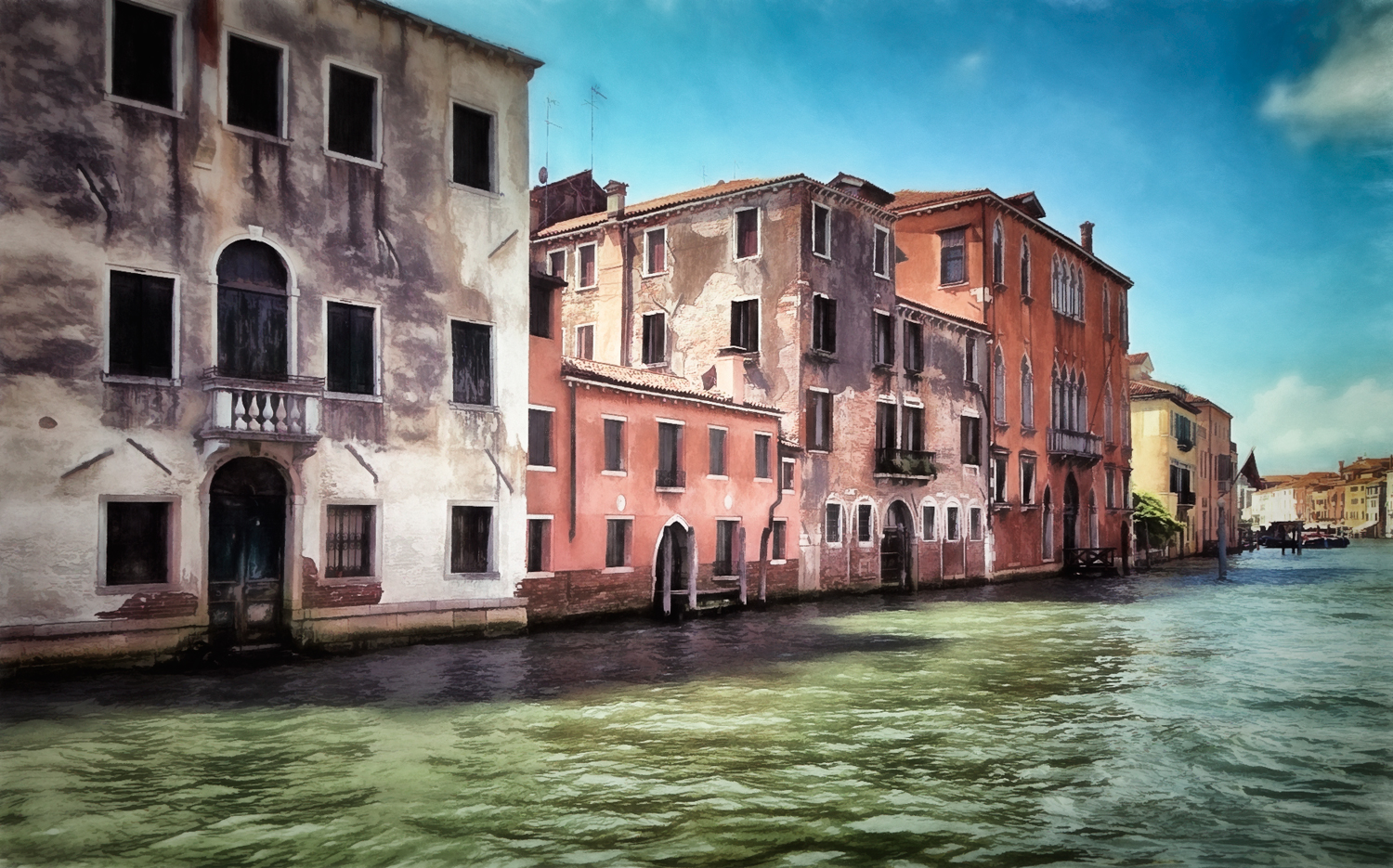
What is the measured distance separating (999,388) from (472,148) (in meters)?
Answer: 14.7

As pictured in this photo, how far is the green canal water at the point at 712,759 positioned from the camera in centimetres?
467

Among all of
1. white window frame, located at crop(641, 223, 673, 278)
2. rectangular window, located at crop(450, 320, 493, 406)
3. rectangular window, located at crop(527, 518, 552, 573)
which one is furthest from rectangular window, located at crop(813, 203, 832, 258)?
rectangular window, located at crop(450, 320, 493, 406)

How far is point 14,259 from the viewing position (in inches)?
337

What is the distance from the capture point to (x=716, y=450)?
15.9 meters

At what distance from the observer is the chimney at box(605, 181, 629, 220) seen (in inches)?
787

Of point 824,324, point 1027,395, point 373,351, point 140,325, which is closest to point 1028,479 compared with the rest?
point 1027,395

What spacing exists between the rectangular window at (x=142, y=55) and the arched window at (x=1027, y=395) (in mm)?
19108

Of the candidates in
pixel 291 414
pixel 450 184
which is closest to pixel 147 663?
pixel 291 414

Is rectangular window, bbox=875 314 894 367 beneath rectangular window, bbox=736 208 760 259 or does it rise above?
beneath

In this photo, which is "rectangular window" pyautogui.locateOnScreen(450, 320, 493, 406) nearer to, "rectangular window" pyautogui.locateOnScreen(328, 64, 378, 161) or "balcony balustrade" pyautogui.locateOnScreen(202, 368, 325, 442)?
"balcony balustrade" pyautogui.locateOnScreen(202, 368, 325, 442)

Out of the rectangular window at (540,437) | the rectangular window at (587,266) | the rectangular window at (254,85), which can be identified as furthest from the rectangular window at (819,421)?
the rectangular window at (254,85)

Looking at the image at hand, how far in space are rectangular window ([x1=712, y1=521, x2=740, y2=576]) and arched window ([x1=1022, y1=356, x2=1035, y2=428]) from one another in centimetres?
1053

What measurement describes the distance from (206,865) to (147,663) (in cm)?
533

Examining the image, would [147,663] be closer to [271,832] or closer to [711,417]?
[271,832]
